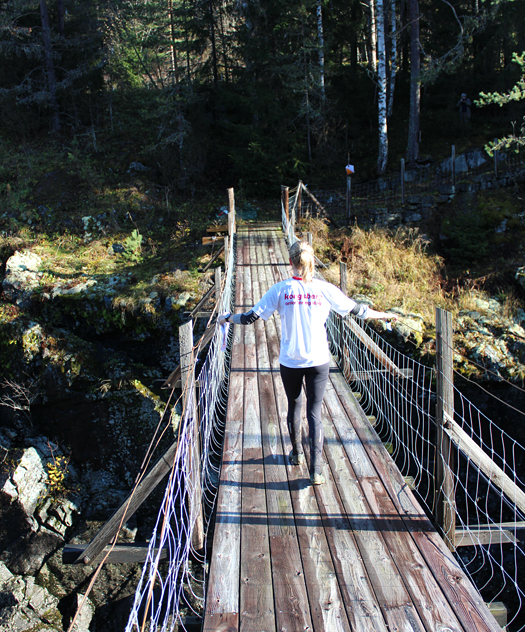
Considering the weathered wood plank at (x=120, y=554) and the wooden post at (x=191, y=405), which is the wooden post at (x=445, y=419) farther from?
the weathered wood plank at (x=120, y=554)

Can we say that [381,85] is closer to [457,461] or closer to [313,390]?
[457,461]

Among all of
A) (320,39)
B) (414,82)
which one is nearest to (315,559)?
(414,82)

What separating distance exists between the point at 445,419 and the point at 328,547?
120 centimetres

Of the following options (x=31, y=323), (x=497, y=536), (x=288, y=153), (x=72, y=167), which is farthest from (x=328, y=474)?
(x=72, y=167)

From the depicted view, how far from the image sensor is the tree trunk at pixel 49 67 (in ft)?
55.3

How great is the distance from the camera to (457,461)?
13.2 ft

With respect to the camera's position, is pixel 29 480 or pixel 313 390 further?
pixel 29 480

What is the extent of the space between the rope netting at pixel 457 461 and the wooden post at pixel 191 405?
1.59 metres

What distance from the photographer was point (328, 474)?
11.3 ft

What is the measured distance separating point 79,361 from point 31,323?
1773mm

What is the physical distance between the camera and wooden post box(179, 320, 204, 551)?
10.4 ft

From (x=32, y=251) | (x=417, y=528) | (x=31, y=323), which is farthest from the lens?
(x=32, y=251)

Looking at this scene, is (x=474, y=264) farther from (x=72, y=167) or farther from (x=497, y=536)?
(x=72, y=167)

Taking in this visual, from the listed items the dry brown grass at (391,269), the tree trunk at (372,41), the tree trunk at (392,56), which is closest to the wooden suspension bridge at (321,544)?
the dry brown grass at (391,269)
